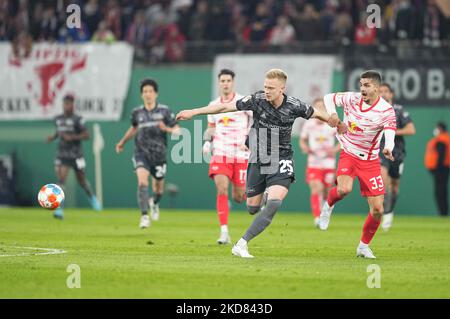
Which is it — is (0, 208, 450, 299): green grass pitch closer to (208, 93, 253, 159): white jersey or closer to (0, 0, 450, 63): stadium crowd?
(208, 93, 253, 159): white jersey

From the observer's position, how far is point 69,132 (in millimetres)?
27734

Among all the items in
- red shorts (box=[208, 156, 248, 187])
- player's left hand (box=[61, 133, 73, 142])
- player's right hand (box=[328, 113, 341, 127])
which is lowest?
player's left hand (box=[61, 133, 73, 142])

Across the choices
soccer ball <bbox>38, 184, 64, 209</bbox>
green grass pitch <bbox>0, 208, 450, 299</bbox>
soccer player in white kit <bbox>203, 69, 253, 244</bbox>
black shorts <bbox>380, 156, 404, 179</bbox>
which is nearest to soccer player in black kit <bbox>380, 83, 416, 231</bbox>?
black shorts <bbox>380, 156, 404, 179</bbox>

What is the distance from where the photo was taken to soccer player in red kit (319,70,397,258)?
1541 centimetres

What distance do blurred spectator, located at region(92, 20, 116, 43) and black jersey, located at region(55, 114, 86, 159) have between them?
5.29 meters

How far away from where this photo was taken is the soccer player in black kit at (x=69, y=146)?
1073 inches

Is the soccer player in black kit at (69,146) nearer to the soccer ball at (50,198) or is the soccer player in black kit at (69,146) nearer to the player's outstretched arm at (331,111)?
the soccer ball at (50,198)

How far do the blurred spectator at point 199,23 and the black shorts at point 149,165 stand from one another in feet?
31.7

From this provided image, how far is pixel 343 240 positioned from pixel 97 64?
49.7ft

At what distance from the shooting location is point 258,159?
50.0 feet

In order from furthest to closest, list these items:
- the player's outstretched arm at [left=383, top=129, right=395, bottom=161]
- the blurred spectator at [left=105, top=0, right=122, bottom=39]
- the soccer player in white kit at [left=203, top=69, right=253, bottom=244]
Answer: the blurred spectator at [left=105, top=0, right=122, bottom=39]
the soccer player in white kit at [left=203, top=69, right=253, bottom=244]
the player's outstretched arm at [left=383, top=129, right=395, bottom=161]

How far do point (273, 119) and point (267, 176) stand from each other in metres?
0.79

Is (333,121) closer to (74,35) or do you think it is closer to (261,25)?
(261,25)

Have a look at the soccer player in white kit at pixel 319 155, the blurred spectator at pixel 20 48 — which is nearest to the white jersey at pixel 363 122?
the soccer player in white kit at pixel 319 155
